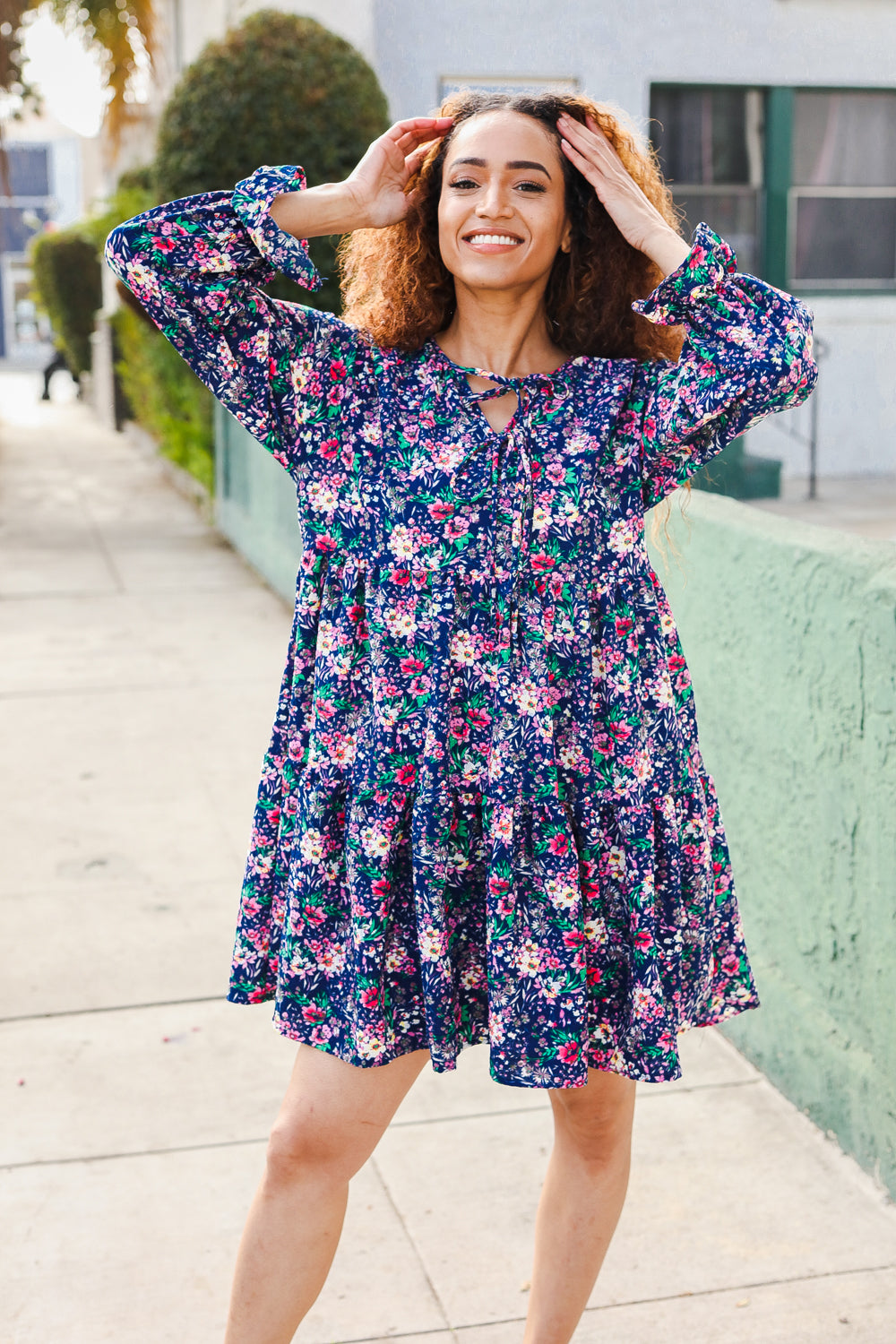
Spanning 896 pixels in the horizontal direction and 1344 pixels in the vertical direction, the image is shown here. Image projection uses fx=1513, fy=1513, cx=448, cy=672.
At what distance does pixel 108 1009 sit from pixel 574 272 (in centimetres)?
229

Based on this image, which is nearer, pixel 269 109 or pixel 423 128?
pixel 423 128

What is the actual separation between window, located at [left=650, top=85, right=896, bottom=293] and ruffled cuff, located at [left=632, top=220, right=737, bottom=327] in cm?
1052

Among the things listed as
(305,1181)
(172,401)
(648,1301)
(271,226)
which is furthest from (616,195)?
(172,401)

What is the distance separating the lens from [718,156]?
12.5 m

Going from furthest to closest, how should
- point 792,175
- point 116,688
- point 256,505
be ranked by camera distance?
point 792,175 < point 256,505 < point 116,688

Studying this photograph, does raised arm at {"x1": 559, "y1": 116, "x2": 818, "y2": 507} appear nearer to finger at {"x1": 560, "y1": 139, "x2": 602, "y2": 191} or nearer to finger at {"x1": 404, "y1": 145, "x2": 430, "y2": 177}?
finger at {"x1": 560, "y1": 139, "x2": 602, "y2": 191}

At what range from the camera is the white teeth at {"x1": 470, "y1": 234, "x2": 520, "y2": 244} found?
2080 mm

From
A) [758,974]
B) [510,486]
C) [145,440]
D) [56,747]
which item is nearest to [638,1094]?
[758,974]

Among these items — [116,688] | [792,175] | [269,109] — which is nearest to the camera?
[116,688]

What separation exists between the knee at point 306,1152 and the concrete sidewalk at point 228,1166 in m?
0.67

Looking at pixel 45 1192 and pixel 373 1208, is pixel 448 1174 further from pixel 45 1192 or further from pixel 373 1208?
pixel 45 1192

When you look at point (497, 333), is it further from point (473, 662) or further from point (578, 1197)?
point (578, 1197)

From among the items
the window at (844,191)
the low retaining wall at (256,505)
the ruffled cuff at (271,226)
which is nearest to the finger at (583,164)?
the ruffled cuff at (271,226)

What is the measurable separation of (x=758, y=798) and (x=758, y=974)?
15.4 inches
